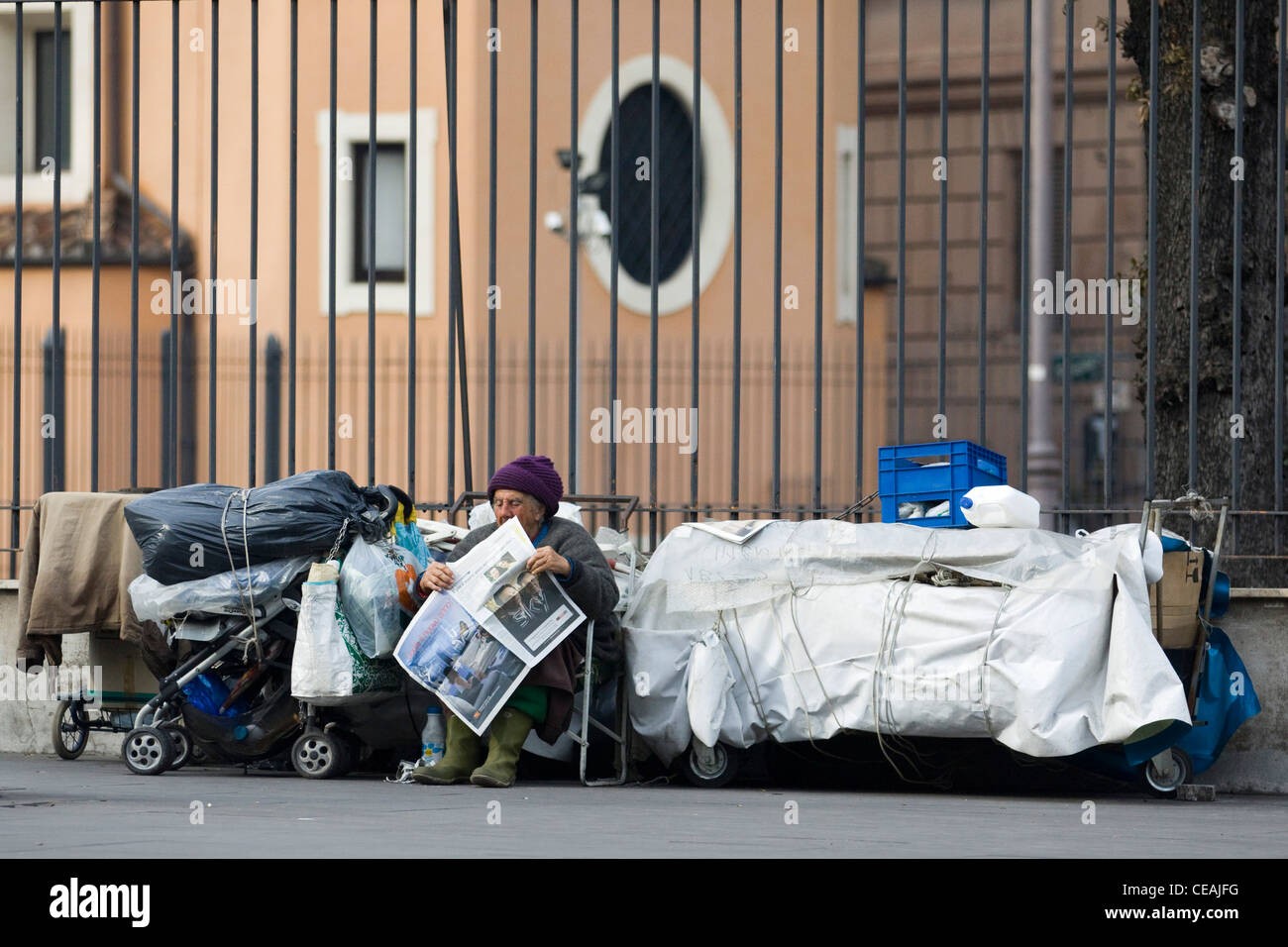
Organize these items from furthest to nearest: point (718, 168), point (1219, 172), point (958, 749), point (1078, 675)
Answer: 1. point (718, 168)
2. point (1219, 172)
3. point (958, 749)
4. point (1078, 675)

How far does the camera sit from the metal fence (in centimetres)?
937

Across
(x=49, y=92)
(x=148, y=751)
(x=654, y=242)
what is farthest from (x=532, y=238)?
(x=49, y=92)

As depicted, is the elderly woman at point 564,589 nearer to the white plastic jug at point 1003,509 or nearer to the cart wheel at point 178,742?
the cart wheel at point 178,742

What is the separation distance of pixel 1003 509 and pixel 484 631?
87.9 inches

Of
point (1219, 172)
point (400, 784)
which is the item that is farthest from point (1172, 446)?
point (400, 784)

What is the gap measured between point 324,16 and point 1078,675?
15.0 meters

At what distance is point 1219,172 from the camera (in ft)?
31.4

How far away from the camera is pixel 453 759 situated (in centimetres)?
838

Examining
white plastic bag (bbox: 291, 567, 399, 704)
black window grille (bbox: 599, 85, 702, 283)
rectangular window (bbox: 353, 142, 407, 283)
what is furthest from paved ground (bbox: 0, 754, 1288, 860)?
black window grille (bbox: 599, 85, 702, 283)

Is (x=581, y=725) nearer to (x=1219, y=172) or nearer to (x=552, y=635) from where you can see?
A: (x=552, y=635)

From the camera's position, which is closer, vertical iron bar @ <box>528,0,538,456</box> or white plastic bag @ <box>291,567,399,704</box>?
white plastic bag @ <box>291,567,399,704</box>

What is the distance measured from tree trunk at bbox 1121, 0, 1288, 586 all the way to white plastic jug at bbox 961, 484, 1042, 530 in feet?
4.12

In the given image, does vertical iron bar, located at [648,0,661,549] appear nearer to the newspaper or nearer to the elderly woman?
the elderly woman

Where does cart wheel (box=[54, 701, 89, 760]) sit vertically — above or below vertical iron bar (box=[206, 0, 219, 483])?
below
